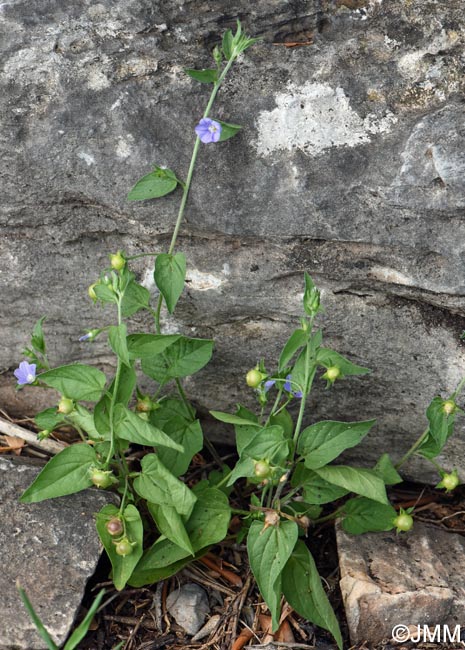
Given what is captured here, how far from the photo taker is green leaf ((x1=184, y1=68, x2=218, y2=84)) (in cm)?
240

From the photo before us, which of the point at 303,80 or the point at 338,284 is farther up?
the point at 303,80

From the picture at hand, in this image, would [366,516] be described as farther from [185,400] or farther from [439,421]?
[185,400]

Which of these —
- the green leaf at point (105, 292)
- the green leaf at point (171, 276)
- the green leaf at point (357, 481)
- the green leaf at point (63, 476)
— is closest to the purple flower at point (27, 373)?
the green leaf at point (63, 476)

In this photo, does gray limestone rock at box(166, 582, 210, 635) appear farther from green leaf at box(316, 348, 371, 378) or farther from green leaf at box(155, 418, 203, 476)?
green leaf at box(316, 348, 371, 378)

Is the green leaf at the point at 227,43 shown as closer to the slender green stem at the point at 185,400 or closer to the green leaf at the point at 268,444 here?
the slender green stem at the point at 185,400

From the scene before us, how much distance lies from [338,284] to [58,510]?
117 cm

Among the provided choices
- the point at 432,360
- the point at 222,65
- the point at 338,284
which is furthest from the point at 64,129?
the point at 432,360

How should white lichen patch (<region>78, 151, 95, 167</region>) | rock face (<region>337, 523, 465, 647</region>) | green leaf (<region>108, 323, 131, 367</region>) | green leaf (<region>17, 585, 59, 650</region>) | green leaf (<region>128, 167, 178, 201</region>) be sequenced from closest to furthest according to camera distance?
1. green leaf (<region>17, 585, 59, 650</region>)
2. green leaf (<region>108, 323, 131, 367</region>)
3. rock face (<region>337, 523, 465, 647</region>)
4. green leaf (<region>128, 167, 178, 201</region>)
5. white lichen patch (<region>78, 151, 95, 167</region>)

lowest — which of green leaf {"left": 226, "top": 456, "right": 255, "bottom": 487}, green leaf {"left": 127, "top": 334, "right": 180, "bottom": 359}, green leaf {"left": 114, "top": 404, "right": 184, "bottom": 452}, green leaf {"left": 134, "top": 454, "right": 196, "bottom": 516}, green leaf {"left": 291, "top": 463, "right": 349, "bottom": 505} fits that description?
green leaf {"left": 291, "top": 463, "right": 349, "bottom": 505}

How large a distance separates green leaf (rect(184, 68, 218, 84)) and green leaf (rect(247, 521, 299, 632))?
4.46 ft

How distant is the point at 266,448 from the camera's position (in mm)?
2301

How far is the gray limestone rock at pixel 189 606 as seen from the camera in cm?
249

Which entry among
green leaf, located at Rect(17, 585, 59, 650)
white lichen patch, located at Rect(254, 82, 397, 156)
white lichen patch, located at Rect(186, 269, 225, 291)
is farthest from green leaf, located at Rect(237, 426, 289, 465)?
white lichen patch, located at Rect(254, 82, 397, 156)

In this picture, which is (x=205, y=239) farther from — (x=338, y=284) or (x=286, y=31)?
(x=286, y=31)
